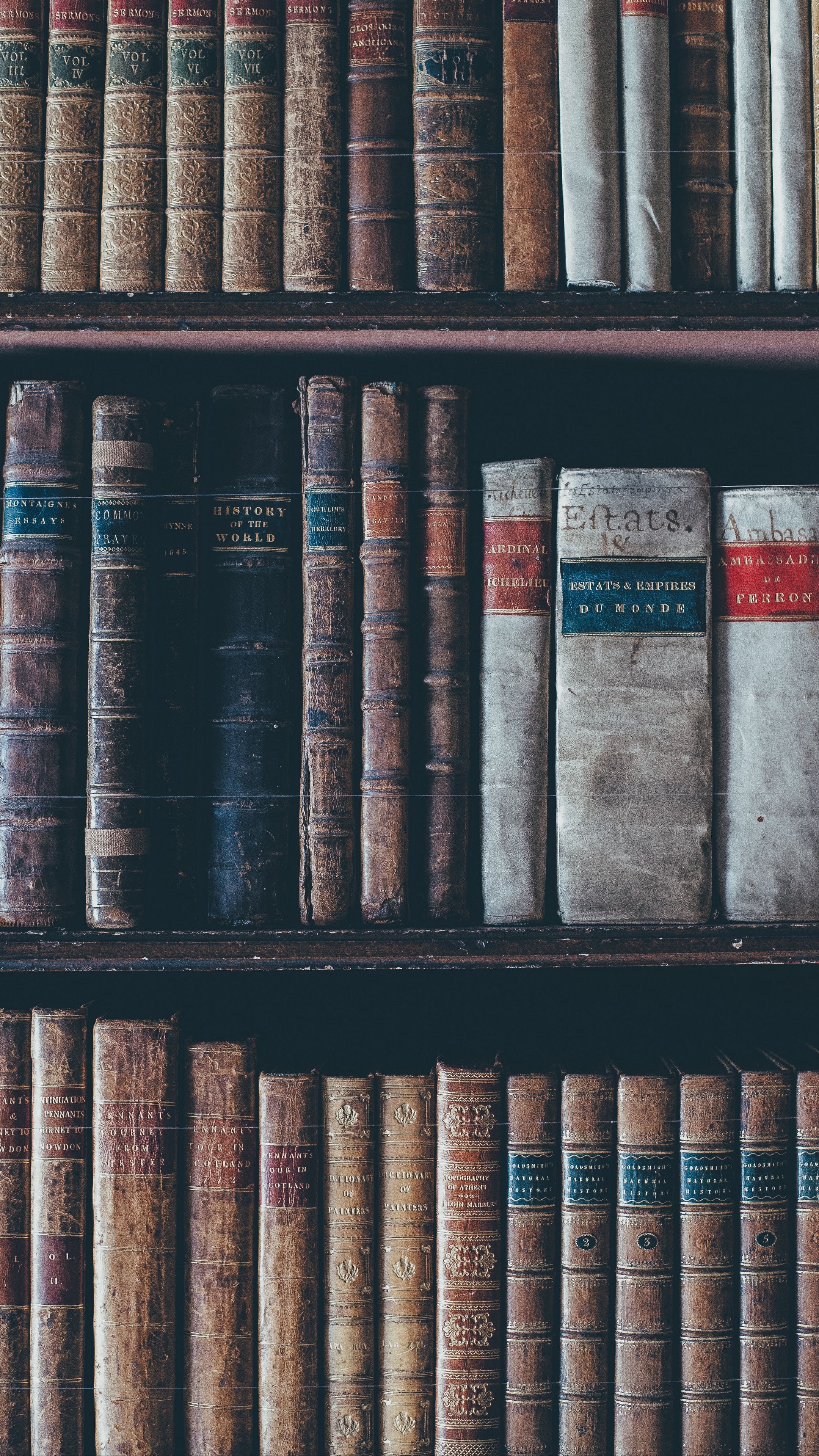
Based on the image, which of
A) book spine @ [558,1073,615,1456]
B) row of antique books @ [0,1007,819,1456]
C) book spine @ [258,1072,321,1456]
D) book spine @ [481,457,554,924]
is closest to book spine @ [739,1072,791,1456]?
row of antique books @ [0,1007,819,1456]

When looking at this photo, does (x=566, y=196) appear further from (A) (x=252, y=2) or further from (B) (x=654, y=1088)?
(B) (x=654, y=1088)

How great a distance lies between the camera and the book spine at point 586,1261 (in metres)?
0.80

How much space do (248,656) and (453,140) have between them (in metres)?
0.42

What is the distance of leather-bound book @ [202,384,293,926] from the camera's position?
0.82 metres

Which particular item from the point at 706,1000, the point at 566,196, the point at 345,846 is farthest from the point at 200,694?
the point at 706,1000

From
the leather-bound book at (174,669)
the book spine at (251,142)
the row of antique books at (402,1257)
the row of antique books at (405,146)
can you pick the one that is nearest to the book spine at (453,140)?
the row of antique books at (405,146)

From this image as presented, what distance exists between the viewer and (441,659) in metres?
0.82

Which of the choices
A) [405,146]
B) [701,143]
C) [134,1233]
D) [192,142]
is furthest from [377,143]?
[134,1233]

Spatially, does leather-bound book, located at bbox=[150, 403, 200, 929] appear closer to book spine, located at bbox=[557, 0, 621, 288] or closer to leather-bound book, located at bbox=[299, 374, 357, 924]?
leather-bound book, located at bbox=[299, 374, 357, 924]

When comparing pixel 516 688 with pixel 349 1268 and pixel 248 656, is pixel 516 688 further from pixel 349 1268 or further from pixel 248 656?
pixel 349 1268

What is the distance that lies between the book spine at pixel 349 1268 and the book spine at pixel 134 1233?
0.12m

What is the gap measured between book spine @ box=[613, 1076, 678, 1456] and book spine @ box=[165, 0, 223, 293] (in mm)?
717

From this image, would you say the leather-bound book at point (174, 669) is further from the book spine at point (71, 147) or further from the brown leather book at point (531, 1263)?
the brown leather book at point (531, 1263)

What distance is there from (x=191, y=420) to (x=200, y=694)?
22 cm
